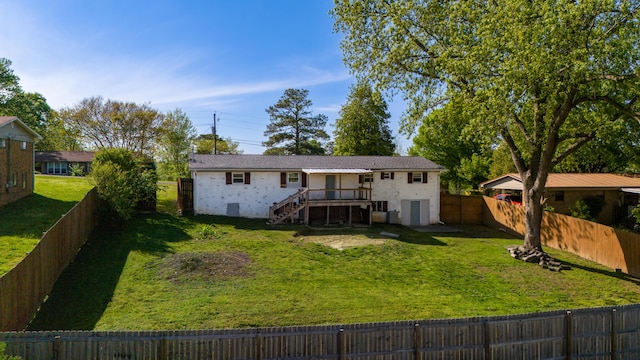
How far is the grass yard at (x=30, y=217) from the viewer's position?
14117 millimetres

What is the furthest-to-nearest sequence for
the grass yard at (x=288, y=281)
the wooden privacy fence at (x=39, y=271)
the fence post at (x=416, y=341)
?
the grass yard at (x=288, y=281) < the wooden privacy fence at (x=39, y=271) < the fence post at (x=416, y=341)

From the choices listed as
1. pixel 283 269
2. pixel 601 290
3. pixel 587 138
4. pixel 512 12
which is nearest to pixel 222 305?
pixel 283 269

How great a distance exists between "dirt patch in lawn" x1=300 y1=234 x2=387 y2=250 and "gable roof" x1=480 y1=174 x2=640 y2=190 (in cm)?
1358

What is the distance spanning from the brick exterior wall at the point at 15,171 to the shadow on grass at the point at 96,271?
267 inches

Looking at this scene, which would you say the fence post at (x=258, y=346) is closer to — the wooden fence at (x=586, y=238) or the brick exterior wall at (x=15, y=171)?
the wooden fence at (x=586, y=238)

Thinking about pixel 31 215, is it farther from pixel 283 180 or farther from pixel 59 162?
pixel 59 162

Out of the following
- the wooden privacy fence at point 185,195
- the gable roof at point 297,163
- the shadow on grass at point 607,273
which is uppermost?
the gable roof at point 297,163

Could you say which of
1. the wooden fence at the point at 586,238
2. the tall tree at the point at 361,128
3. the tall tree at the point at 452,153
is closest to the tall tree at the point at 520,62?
the wooden fence at the point at 586,238

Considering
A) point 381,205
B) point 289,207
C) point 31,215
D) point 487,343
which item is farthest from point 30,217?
point 487,343

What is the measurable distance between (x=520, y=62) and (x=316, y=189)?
1452cm

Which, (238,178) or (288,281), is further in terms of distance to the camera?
(238,178)

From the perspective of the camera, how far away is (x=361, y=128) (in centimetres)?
4803

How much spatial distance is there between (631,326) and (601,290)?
760 centimetres

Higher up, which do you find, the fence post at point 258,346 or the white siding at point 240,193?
the white siding at point 240,193
